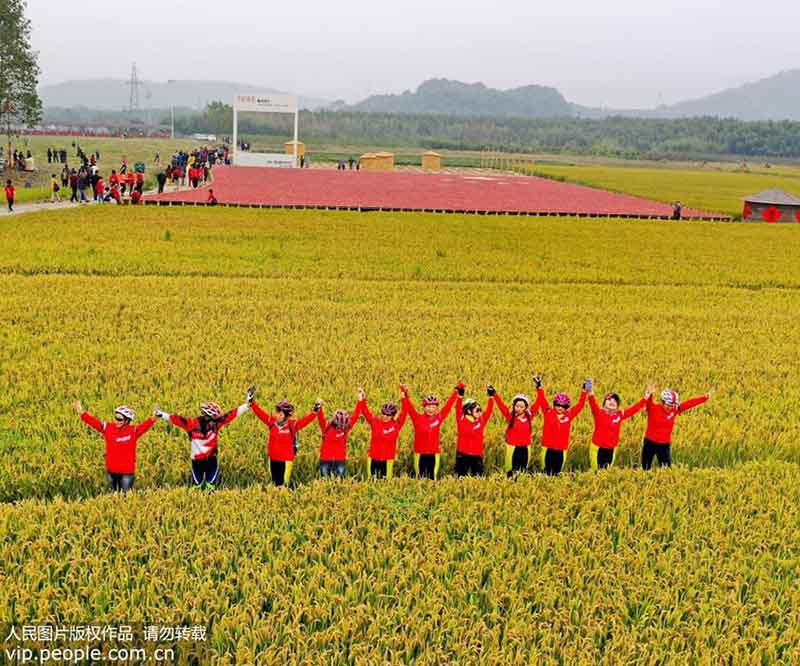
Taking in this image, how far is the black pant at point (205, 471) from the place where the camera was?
7.62 m

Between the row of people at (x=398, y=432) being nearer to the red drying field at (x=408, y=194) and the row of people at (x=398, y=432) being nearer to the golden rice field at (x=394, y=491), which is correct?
the golden rice field at (x=394, y=491)

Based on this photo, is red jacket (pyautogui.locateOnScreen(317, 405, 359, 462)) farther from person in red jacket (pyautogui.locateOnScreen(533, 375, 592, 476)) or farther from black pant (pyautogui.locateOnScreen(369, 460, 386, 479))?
person in red jacket (pyautogui.locateOnScreen(533, 375, 592, 476))

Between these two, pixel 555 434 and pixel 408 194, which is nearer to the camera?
pixel 555 434

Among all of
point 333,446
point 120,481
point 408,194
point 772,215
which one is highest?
point 408,194

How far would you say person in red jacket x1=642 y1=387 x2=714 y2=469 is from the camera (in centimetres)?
863

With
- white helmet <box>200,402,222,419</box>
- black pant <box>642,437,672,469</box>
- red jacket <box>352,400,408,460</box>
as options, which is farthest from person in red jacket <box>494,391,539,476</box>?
white helmet <box>200,402,222,419</box>

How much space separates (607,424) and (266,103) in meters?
58.3

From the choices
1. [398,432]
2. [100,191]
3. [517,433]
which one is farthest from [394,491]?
[100,191]

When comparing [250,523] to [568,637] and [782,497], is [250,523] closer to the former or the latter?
[568,637]

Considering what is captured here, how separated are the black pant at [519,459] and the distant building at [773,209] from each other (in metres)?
38.8

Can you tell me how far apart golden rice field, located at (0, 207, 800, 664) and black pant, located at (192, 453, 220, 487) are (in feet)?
1.40

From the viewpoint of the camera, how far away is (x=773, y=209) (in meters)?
42.0

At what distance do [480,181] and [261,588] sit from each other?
63.0 metres

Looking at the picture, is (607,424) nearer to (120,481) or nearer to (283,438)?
(283,438)
